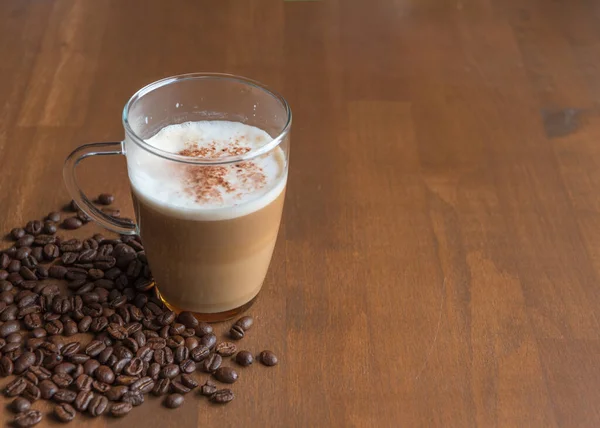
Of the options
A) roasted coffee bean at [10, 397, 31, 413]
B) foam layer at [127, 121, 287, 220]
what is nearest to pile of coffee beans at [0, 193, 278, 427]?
roasted coffee bean at [10, 397, 31, 413]

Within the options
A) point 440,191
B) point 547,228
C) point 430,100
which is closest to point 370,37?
point 430,100

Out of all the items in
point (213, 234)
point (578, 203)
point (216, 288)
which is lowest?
point (578, 203)

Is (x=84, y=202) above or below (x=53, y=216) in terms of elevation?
above

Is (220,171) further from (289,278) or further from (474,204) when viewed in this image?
(474,204)

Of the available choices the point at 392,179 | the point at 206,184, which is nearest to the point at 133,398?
the point at 206,184

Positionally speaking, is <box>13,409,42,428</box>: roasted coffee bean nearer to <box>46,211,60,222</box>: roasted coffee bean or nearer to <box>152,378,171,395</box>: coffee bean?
<box>152,378,171,395</box>: coffee bean

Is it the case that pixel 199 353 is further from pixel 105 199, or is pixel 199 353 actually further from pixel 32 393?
pixel 105 199
